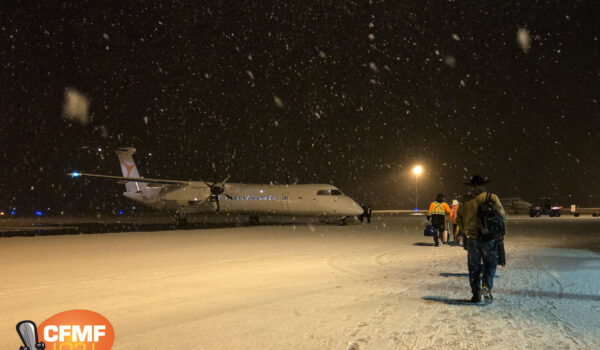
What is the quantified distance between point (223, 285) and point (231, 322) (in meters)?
2.98

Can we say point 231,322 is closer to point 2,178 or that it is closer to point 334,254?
point 334,254

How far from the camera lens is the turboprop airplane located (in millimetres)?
28141

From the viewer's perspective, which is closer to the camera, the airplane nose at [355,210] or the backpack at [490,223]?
the backpack at [490,223]

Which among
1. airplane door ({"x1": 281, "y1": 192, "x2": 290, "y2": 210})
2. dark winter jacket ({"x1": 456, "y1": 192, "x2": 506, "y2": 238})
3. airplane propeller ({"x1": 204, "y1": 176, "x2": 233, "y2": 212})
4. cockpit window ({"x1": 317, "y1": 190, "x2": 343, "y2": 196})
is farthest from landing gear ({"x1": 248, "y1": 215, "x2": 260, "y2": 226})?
dark winter jacket ({"x1": 456, "y1": 192, "x2": 506, "y2": 238})

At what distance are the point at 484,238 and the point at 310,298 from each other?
292cm

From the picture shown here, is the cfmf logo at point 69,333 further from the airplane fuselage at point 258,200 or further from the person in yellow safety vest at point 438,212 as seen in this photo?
the airplane fuselage at point 258,200

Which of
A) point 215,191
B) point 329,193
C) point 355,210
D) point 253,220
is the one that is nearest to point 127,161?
point 215,191

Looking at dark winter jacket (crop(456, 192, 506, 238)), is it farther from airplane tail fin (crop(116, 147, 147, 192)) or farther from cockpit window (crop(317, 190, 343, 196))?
airplane tail fin (crop(116, 147, 147, 192))

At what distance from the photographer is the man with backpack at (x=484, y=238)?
281 inches

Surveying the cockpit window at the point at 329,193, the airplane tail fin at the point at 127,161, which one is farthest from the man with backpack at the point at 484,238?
the airplane tail fin at the point at 127,161

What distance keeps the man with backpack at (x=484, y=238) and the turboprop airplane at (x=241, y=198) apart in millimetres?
19724

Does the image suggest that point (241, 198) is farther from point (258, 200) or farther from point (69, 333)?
point (69, 333)

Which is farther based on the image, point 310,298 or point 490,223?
point 310,298

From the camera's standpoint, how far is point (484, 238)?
715 centimetres
